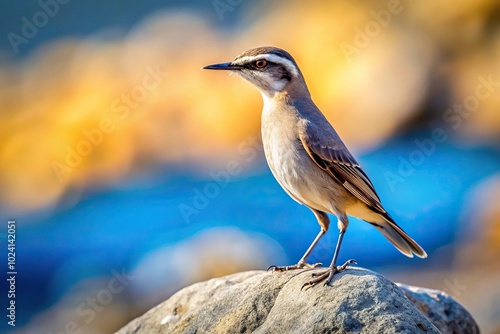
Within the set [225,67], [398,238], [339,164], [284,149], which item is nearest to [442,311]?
[398,238]

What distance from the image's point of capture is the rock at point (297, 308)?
205 inches

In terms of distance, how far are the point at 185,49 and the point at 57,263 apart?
422cm

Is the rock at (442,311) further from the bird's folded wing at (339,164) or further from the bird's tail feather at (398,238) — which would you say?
the bird's folded wing at (339,164)

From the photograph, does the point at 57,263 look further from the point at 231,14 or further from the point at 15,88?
the point at 231,14

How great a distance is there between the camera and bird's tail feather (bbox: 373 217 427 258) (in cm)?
680

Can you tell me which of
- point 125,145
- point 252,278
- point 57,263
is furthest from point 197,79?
point 252,278

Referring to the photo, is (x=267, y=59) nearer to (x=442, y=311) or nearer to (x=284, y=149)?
(x=284, y=149)

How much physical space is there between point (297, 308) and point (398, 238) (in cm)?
173

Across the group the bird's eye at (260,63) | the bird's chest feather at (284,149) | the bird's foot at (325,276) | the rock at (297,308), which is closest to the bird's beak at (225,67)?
the bird's eye at (260,63)

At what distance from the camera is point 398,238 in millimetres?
6902

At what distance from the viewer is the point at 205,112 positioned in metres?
13.0

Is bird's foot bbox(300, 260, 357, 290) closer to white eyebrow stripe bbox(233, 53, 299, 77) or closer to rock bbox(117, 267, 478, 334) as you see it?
rock bbox(117, 267, 478, 334)

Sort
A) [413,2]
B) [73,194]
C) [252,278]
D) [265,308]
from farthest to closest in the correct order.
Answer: [413,2], [73,194], [252,278], [265,308]

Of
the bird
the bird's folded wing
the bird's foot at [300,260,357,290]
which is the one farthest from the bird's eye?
the bird's foot at [300,260,357,290]
